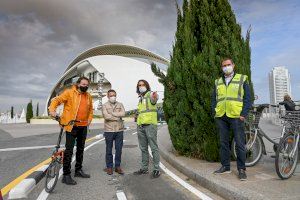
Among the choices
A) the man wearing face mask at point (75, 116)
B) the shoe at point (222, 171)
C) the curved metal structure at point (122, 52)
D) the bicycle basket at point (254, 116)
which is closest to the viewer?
the shoe at point (222, 171)

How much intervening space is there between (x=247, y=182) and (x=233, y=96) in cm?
145

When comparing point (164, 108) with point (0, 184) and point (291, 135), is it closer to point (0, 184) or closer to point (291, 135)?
point (291, 135)

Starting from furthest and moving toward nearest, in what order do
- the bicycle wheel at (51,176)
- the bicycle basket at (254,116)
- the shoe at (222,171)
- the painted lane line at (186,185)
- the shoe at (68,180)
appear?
the bicycle basket at (254,116)
the shoe at (68,180)
the shoe at (222,171)
the bicycle wheel at (51,176)
the painted lane line at (186,185)

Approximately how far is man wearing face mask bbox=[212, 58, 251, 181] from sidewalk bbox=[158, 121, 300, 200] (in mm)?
296

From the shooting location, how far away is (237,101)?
226 inches

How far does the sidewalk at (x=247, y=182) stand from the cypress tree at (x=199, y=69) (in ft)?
2.25

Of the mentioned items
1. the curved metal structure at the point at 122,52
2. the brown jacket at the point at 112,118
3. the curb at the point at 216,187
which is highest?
the curved metal structure at the point at 122,52

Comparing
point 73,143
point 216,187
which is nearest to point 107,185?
point 73,143

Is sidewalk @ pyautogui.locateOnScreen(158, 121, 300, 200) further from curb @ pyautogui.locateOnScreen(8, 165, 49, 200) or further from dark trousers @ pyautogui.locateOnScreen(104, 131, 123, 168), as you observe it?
curb @ pyautogui.locateOnScreen(8, 165, 49, 200)

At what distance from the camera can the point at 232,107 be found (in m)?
5.75

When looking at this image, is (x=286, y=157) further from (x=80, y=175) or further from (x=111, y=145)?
(x=80, y=175)

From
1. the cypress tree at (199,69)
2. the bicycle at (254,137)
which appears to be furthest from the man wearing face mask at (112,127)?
the bicycle at (254,137)

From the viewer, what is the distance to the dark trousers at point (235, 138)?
568 centimetres

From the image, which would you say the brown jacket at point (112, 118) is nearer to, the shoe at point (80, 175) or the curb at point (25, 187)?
the shoe at point (80, 175)
